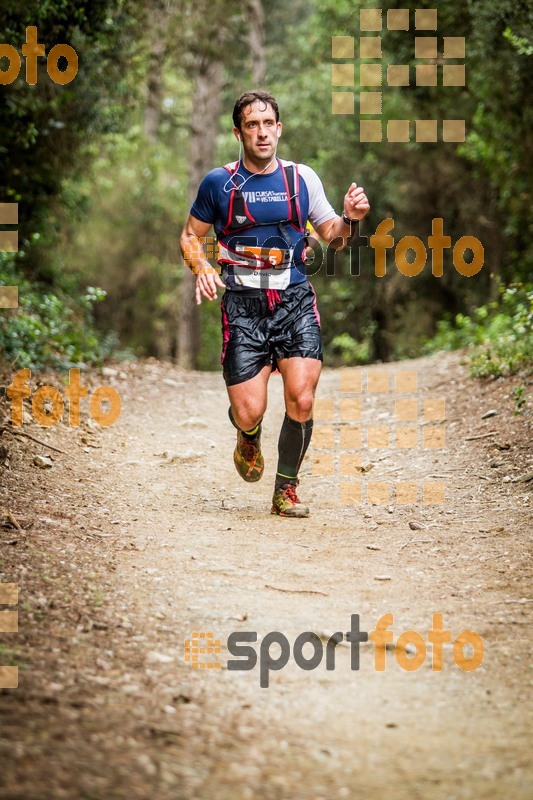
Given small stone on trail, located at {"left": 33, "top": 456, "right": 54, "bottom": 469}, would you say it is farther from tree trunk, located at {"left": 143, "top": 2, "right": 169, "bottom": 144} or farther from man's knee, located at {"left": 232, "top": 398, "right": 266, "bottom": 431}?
tree trunk, located at {"left": 143, "top": 2, "right": 169, "bottom": 144}

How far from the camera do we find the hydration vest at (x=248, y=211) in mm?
5516

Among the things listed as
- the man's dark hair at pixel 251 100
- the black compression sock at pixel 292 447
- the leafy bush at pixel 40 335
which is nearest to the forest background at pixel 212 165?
the leafy bush at pixel 40 335

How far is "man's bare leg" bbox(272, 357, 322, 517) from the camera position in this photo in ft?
18.5

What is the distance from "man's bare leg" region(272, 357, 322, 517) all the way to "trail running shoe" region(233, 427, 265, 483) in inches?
7.1

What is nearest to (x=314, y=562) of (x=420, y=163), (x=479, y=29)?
(x=479, y=29)

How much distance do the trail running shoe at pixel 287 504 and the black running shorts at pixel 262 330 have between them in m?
0.77

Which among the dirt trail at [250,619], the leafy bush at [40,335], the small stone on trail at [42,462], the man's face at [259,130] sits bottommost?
the dirt trail at [250,619]

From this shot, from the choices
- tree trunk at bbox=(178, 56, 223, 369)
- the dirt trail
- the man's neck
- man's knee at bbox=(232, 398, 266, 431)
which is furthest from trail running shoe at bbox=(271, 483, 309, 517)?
tree trunk at bbox=(178, 56, 223, 369)

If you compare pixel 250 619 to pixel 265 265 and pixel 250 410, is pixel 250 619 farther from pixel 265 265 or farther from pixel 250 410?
pixel 265 265

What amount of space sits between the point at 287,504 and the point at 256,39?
19.4m

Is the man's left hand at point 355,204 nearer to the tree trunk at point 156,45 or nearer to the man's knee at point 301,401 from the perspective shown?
the man's knee at point 301,401

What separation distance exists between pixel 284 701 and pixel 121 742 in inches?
26.5

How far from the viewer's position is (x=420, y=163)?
61.2 ft

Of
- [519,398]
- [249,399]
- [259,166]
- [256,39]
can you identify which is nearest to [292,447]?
[249,399]
